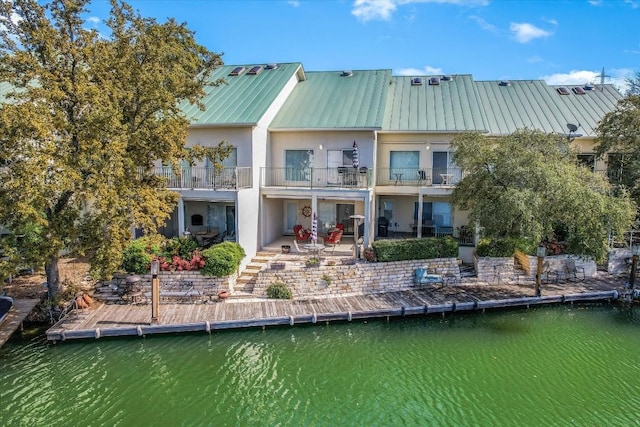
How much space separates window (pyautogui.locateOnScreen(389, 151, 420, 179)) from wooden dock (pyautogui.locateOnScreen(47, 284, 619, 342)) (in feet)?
22.3

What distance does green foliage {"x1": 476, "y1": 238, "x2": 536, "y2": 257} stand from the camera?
18.6 m

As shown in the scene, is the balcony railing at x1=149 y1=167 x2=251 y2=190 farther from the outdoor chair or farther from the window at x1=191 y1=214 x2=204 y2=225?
the outdoor chair

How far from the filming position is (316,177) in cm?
2133

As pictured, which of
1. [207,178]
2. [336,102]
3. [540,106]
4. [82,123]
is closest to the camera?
[82,123]

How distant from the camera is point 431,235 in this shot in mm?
22172

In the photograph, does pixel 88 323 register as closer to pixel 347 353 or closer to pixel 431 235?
pixel 347 353

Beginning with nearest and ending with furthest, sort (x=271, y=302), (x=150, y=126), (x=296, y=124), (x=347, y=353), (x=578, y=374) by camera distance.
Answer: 1. (x=578, y=374)
2. (x=347, y=353)
3. (x=150, y=126)
4. (x=271, y=302)
5. (x=296, y=124)

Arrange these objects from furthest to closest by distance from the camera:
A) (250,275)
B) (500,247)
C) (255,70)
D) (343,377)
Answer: (255,70) < (500,247) < (250,275) < (343,377)

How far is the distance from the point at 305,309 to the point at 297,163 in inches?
353

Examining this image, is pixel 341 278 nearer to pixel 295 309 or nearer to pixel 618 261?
pixel 295 309

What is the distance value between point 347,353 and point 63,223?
411 inches

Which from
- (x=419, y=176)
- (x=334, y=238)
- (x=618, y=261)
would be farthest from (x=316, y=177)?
(x=618, y=261)

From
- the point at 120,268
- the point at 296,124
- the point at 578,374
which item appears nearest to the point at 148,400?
the point at 120,268

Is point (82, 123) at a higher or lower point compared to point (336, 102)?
lower
